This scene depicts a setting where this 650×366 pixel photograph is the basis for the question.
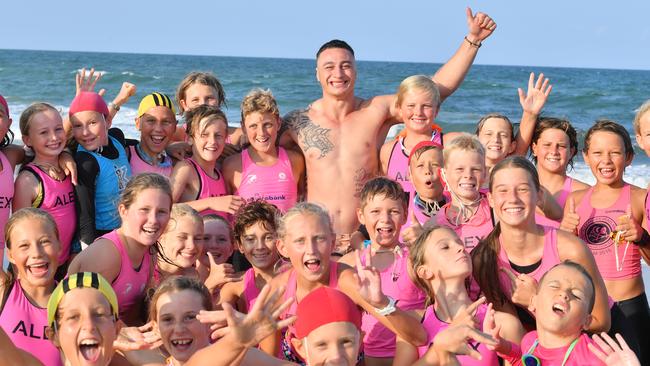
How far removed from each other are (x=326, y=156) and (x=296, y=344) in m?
2.97

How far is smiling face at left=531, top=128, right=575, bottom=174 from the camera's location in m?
6.94

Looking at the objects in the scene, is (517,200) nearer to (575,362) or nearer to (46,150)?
(575,362)

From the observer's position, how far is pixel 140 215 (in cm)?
543

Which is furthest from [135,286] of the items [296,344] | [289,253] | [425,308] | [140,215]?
[425,308]

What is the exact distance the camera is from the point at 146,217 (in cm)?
542

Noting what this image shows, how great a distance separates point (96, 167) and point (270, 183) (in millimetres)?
1394

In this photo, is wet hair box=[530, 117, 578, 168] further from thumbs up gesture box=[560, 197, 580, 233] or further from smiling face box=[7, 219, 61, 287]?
smiling face box=[7, 219, 61, 287]

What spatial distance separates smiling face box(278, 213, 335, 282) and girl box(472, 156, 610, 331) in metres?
0.96

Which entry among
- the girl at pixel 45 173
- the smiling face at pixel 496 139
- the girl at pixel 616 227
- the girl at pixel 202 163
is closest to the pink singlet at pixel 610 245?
the girl at pixel 616 227

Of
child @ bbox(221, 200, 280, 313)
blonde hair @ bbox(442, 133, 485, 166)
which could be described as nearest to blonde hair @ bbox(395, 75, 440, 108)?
blonde hair @ bbox(442, 133, 485, 166)

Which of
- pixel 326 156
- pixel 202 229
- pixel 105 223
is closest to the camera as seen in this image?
pixel 202 229

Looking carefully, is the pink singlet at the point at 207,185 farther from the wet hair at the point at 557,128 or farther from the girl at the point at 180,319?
the wet hair at the point at 557,128

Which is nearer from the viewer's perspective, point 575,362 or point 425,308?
point 575,362

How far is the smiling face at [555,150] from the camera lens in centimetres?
694
